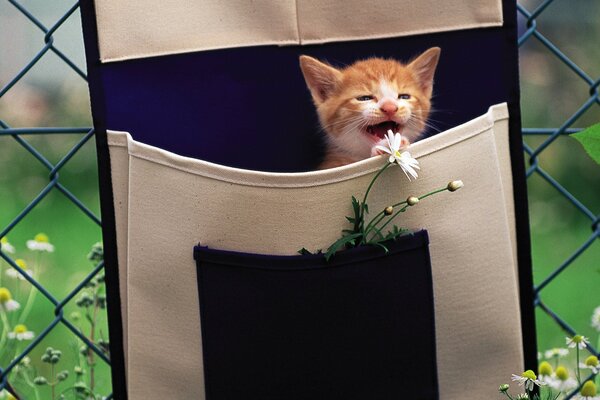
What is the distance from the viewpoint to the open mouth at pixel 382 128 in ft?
3.29

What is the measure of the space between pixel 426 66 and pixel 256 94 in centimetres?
21

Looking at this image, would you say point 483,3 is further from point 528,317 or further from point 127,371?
point 127,371

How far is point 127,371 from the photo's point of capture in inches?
39.4

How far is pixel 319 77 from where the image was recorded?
1.00m

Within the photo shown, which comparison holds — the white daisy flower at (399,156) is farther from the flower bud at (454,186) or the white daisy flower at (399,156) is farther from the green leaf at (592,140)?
the green leaf at (592,140)

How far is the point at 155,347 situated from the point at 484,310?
0.39m

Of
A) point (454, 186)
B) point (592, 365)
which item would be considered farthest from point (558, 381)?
point (454, 186)

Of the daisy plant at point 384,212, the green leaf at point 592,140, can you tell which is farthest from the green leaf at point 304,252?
the green leaf at point 592,140

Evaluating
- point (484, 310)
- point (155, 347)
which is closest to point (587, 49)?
point (484, 310)

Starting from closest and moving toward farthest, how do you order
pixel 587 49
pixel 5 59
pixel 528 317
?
pixel 528 317 → pixel 5 59 → pixel 587 49

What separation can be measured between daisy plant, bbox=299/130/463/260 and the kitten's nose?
Result: 55mm

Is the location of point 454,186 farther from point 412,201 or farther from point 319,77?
point 319,77

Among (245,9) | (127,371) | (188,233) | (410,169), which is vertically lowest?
(127,371)

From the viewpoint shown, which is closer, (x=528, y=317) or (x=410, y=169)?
(x=410, y=169)
